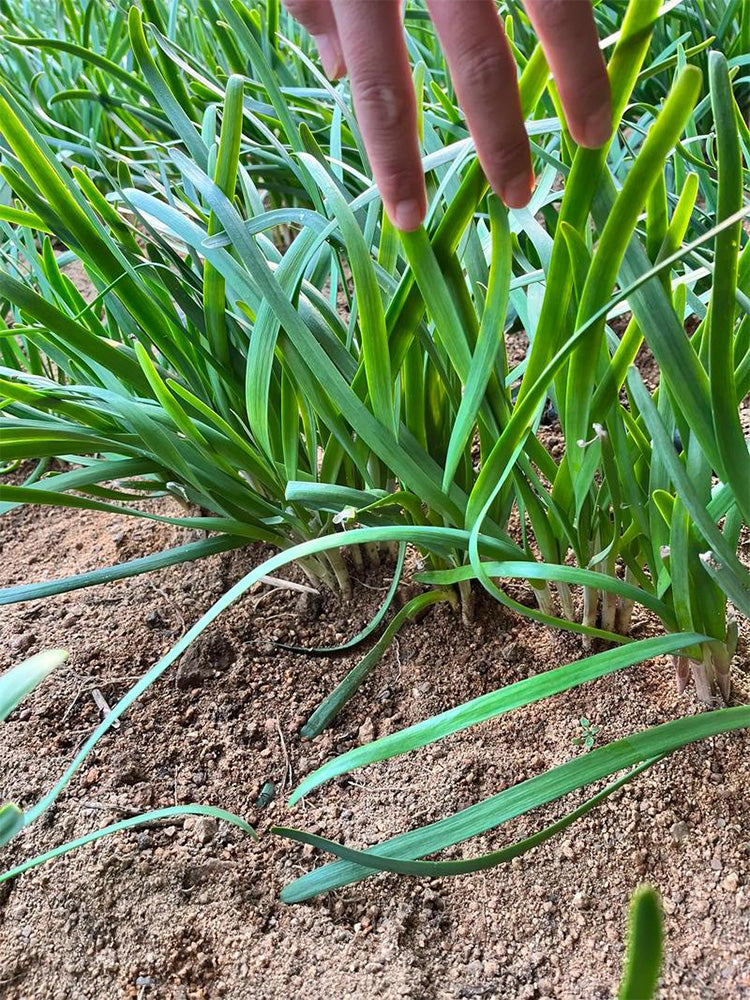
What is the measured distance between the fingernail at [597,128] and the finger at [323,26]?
183mm

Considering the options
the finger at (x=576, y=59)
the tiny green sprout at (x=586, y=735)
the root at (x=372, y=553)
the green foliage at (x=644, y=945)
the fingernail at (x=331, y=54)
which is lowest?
the tiny green sprout at (x=586, y=735)

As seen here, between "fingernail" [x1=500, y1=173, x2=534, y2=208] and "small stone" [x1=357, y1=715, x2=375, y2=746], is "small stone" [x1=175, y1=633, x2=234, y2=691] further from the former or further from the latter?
"fingernail" [x1=500, y1=173, x2=534, y2=208]

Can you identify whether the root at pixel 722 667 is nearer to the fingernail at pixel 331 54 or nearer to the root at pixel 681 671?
the root at pixel 681 671

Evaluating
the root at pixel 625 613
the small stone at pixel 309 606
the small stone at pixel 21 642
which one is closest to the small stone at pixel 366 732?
the small stone at pixel 309 606

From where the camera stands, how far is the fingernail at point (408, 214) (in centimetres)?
42

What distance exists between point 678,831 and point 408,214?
506 mm

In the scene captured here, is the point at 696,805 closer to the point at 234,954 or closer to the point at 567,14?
the point at 234,954

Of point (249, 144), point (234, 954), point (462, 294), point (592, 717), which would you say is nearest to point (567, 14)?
point (462, 294)

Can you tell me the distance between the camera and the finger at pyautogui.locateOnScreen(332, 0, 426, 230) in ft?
1.20

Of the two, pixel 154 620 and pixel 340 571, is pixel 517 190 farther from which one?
pixel 154 620

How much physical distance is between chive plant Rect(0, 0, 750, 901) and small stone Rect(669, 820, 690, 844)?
4.7 inches

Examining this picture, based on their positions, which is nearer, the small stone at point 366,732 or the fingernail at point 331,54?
the fingernail at point 331,54

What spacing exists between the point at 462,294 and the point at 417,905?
0.49 meters

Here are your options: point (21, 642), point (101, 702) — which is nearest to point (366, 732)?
point (101, 702)
